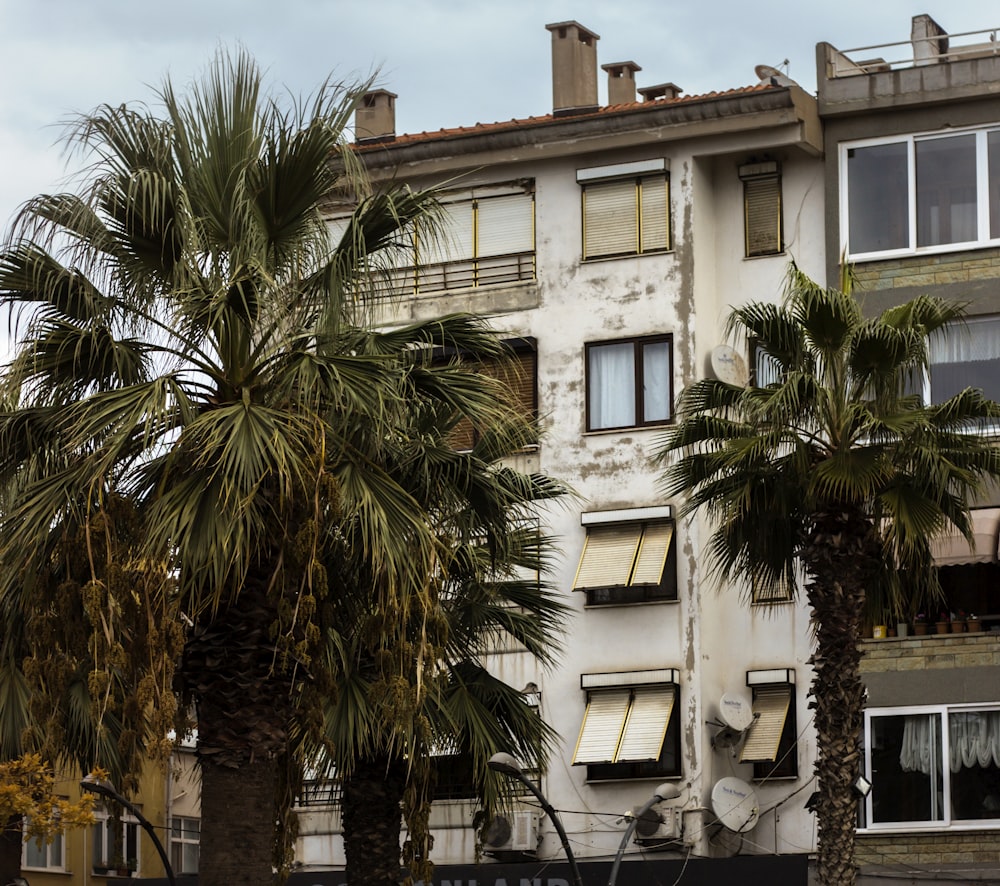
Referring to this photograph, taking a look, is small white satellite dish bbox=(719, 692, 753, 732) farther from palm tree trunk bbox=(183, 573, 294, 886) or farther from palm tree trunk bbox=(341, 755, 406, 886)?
palm tree trunk bbox=(183, 573, 294, 886)

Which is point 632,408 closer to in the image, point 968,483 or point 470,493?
point 968,483

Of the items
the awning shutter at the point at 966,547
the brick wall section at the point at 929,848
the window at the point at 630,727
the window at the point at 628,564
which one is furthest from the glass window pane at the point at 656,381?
the brick wall section at the point at 929,848

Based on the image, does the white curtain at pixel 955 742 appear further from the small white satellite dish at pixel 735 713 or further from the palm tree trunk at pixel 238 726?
the palm tree trunk at pixel 238 726

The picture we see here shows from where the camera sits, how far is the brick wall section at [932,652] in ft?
108

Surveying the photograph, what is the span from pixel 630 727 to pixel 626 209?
844 centimetres

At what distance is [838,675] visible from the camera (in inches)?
1011

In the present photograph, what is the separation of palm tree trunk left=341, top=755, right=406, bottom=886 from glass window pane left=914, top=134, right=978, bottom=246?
1335 centimetres

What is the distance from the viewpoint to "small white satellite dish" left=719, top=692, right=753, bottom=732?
3372 cm

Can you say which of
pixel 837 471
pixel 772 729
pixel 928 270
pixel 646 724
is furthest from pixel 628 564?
pixel 837 471

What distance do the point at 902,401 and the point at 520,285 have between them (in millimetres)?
11706

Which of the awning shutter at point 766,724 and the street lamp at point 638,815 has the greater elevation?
the awning shutter at point 766,724

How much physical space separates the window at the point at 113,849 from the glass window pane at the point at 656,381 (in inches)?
642

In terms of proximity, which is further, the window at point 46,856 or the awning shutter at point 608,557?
the window at point 46,856

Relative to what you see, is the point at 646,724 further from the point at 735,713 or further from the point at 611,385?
the point at 611,385
